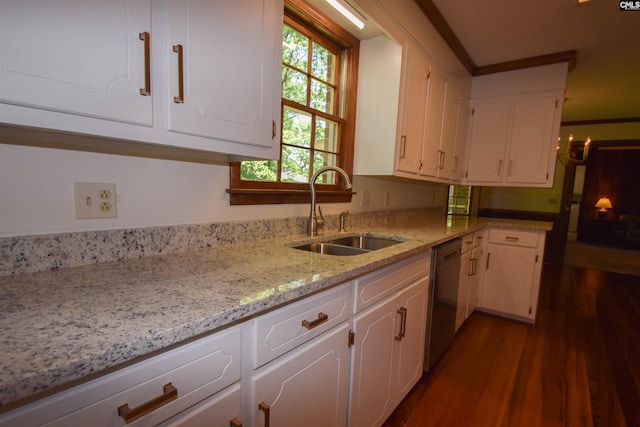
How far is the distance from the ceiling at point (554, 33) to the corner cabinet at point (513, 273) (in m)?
1.62

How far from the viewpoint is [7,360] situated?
1.45 feet

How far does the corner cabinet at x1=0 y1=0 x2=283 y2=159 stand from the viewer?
0.60m

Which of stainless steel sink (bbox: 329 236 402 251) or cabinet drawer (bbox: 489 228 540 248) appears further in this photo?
cabinet drawer (bbox: 489 228 540 248)

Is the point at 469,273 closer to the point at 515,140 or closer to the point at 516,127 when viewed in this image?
the point at 515,140

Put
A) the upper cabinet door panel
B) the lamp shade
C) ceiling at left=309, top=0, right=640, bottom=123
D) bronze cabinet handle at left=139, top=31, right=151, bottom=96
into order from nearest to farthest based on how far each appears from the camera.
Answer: the upper cabinet door panel, bronze cabinet handle at left=139, top=31, right=151, bottom=96, ceiling at left=309, top=0, right=640, bottom=123, the lamp shade

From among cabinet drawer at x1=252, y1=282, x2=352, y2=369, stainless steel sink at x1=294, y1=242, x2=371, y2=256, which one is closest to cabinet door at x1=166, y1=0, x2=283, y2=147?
cabinet drawer at x1=252, y1=282, x2=352, y2=369

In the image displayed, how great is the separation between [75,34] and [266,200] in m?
0.94

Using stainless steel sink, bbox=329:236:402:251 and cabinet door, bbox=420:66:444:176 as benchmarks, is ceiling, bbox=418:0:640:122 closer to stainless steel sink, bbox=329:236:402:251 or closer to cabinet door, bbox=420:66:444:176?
cabinet door, bbox=420:66:444:176

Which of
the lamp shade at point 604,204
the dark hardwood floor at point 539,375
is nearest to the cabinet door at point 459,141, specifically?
the dark hardwood floor at point 539,375

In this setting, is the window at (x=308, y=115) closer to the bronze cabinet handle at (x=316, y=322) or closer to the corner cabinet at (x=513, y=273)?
the bronze cabinet handle at (x=316, y=322)

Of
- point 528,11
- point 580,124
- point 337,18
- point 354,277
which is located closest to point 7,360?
point 354,277

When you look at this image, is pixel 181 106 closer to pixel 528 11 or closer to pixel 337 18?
pixel 337 18

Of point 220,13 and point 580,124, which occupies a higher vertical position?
point 580,124

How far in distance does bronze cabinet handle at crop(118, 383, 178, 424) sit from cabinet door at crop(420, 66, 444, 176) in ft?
6.99
